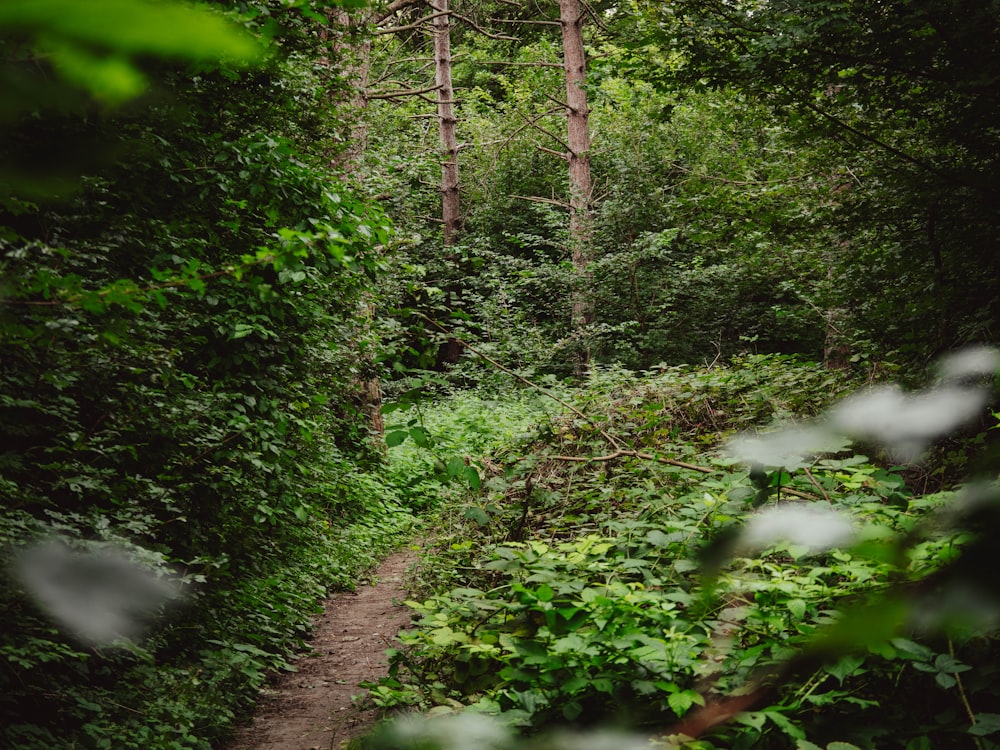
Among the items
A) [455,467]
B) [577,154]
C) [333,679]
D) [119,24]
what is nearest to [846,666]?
[455,467]

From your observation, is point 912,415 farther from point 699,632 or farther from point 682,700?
point 699,632

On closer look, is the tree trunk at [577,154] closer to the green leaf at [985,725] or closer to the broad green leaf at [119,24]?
the green leaf at [985,725]

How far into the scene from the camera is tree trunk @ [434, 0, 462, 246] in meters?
18.3

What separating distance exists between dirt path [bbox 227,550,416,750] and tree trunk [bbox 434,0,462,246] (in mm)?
12299

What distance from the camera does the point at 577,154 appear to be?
17125mm

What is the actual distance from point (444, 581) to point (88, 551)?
2895 millimetres

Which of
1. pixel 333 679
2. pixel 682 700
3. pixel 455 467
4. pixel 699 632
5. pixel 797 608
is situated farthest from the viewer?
pixel 333 679

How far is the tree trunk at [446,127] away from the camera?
18.3 meters

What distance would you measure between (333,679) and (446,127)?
54.7 feet

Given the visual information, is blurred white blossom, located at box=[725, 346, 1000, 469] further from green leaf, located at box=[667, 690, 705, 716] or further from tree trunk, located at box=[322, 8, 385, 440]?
tree trunk, located at box=[322, 8, 385, 440]

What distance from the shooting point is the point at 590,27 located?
23.5 meters

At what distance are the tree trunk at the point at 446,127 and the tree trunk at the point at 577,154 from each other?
2837 mm

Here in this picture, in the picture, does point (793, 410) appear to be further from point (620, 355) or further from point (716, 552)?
point (620, 355)

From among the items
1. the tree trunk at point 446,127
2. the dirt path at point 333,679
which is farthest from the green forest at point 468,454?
→ the tree trunk at point 446,127
